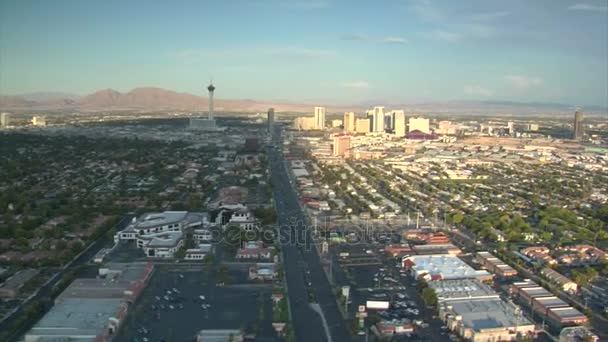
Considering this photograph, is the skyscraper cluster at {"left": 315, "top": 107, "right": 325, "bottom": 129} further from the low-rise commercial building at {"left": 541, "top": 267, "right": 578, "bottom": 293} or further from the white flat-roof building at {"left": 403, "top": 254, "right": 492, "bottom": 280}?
the low-rise commercial building at {"left": 541, "top": 267, "right": 578, "bottom": 293}

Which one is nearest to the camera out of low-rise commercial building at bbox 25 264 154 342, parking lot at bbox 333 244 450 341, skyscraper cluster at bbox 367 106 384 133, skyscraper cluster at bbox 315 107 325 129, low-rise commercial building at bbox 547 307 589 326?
low-rise commercial building at bbox 25 264 154 342

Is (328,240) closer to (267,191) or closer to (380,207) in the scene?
(380,207)

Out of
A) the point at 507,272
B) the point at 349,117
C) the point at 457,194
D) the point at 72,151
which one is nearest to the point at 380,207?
the point at 457,194

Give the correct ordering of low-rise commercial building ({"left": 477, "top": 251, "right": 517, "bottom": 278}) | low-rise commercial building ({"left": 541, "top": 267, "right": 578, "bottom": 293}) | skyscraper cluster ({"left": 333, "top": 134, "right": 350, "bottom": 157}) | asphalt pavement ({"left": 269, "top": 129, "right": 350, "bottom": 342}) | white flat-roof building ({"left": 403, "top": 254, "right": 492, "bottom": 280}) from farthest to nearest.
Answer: skyscraper cluster ({"left": 333, "top": 134, "right": 350, "bottom": 157}), low-rise commercial building ({"left": 477, "top": 251, "right": 517, "bottom": 278}), white flat-roof building ({"left": 403, "top": 254, "right": 492, "bottom": 280}), low-rise commercial building ({"left": 541, "top": 267, "right": 578, "bottom": 293}), asphalt pavement ({"left": 269, "top": 129, "right": 350, "bottom": 342})

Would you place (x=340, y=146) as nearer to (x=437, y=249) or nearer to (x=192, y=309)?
(x=437, y=249)

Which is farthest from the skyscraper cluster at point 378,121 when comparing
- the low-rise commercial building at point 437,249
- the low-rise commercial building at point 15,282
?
the low-rise commercial building at point 15,282

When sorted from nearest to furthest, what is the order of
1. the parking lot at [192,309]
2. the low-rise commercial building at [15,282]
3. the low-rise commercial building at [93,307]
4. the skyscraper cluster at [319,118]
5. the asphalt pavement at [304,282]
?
1. the low-rise commercial building at [93,307]
2. the parking lot at [192,309]
3. the asphalt pavement at [304,282]
4. the low-rise commercial building at [15,282]
5. the skyscraper cluster at [319,118]

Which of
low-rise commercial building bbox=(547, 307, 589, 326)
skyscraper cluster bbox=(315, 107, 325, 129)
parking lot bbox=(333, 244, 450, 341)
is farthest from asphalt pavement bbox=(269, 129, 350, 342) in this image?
skyscraper cluster bbox=(315, 107, 325, 129)

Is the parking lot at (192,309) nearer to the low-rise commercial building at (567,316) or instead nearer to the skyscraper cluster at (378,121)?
the low-rise commercial building at (567,316)
